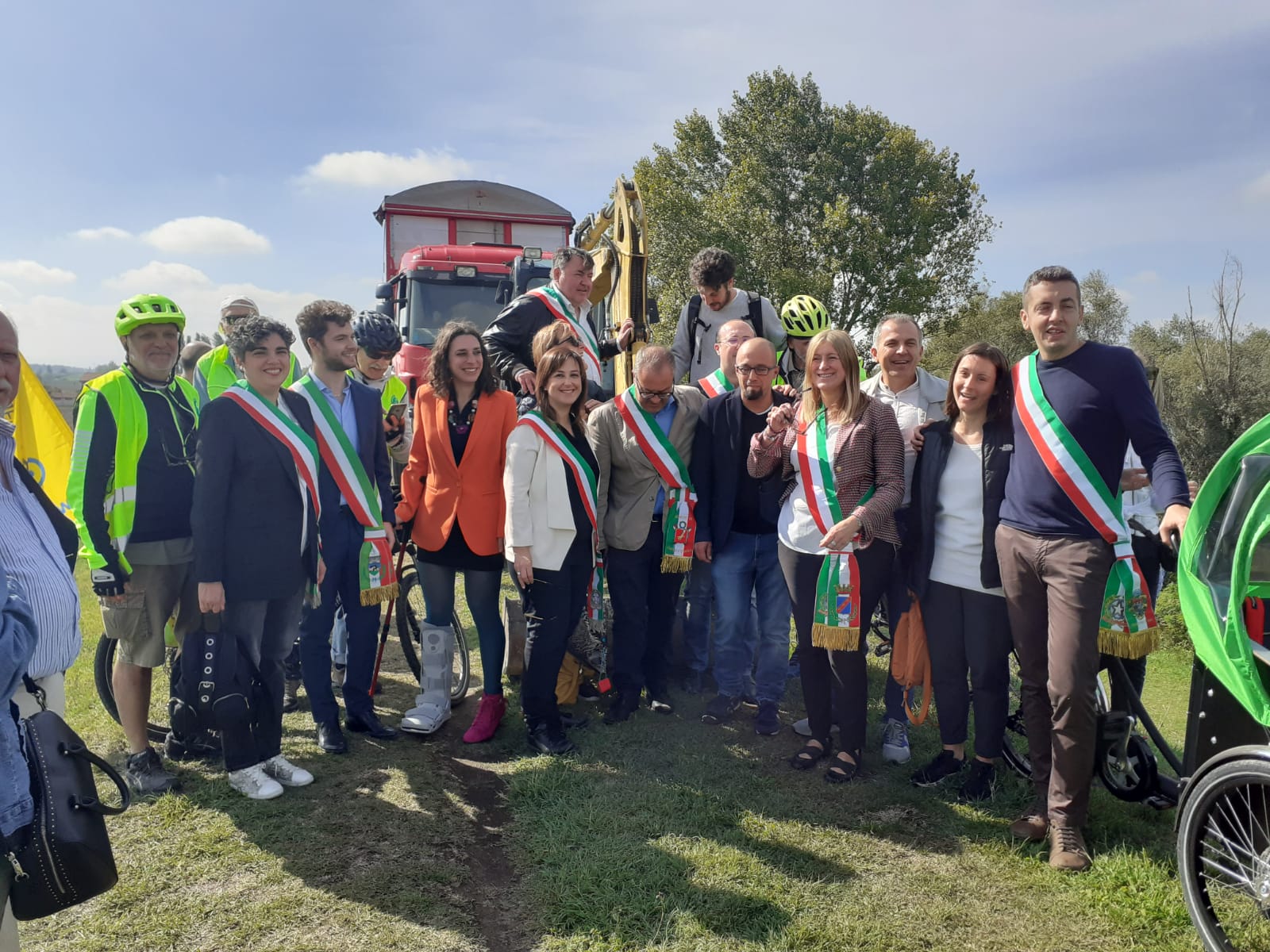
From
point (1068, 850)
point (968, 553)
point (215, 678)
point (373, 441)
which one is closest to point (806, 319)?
point (968, 553)

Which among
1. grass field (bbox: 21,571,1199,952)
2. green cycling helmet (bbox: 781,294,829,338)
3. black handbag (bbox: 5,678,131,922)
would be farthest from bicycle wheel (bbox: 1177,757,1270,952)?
black handbag (bbox: 5,678,131,922)

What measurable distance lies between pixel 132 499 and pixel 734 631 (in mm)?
2919

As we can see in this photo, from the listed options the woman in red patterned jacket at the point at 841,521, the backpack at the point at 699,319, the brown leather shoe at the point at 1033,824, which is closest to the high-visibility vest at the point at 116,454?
the woman in red patterned jacket at the point at 841,521

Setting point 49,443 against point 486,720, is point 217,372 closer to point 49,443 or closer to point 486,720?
point 49,443

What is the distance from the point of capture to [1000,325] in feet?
86.5

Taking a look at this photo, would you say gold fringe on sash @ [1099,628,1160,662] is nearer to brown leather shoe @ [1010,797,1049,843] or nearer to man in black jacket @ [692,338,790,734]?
brown leather shoe @ [1010,797,1049,843]

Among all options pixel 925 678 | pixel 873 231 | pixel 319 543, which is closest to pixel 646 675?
pixel 925 678

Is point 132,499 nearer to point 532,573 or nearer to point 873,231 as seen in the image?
point 532,573

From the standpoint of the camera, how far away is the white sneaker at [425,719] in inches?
171

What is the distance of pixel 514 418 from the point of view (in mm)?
4316

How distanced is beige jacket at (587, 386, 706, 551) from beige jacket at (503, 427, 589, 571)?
42 centimetres

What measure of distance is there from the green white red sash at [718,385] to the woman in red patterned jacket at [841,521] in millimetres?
733

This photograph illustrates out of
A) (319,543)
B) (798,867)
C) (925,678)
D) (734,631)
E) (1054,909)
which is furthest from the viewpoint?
(734,631)

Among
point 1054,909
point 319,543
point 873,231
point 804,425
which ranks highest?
point 873,231
